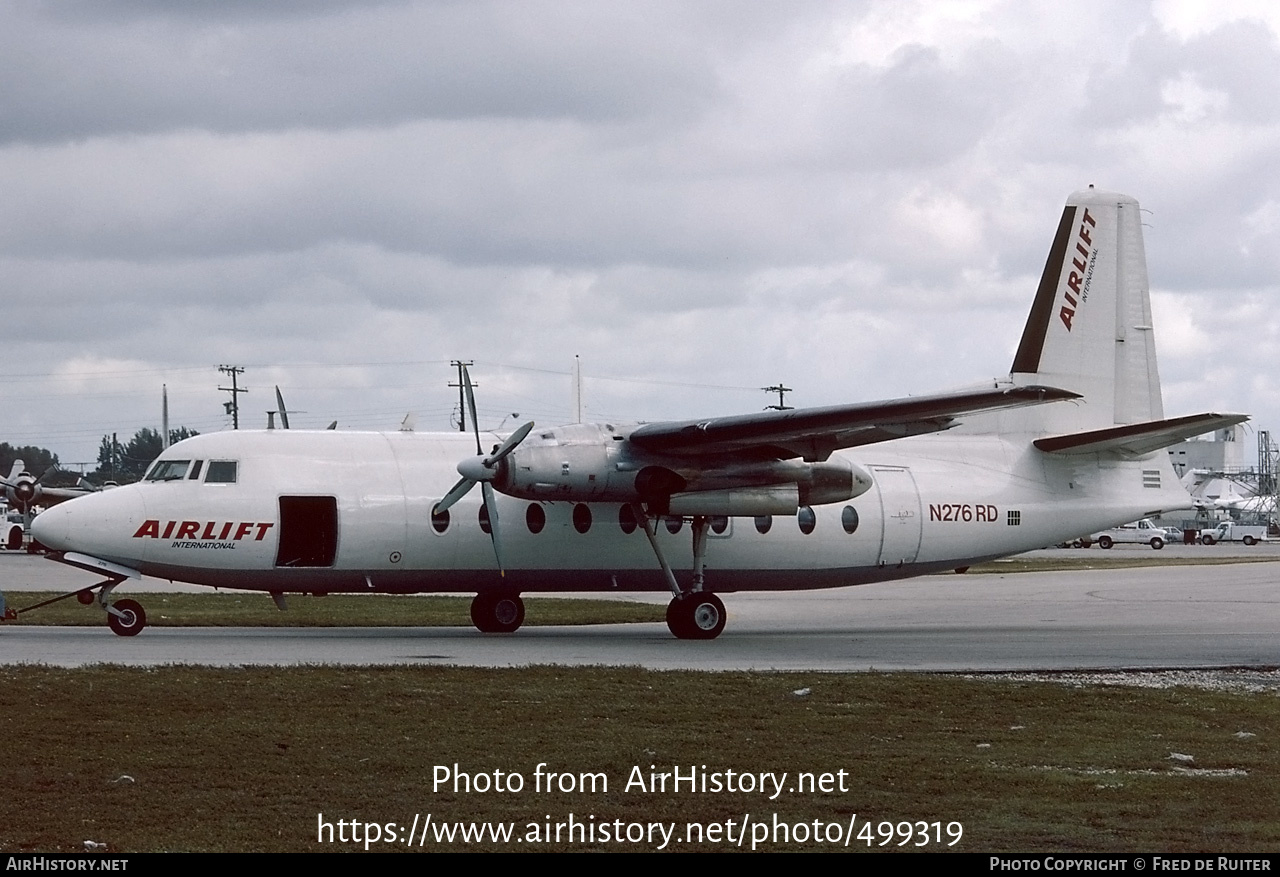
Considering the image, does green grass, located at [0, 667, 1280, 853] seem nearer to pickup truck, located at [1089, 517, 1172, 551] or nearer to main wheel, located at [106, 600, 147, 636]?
main wheel, located at [106, 600, 147, 636]

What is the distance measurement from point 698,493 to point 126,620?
929cm

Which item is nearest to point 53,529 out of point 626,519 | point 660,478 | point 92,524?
point 92,524

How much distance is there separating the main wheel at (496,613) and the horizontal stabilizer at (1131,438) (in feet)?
35.1

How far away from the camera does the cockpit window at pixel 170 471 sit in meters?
24.4

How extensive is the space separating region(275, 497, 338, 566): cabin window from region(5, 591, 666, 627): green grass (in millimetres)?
4431

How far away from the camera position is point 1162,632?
2733cm

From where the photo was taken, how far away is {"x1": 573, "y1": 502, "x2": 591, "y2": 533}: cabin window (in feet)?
85.0

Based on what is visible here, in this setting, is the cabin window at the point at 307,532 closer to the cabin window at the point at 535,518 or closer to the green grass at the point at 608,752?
the cabin window at the point at 535,518

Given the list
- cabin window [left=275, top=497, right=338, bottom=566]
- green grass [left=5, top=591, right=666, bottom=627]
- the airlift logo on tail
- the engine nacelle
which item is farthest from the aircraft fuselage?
green grass [left=5, top=591, right=666, bottom=627]

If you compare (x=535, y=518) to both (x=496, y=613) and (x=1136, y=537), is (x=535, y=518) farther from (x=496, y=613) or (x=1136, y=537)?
(x=1136, y=537)

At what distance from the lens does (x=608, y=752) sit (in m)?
12.6
